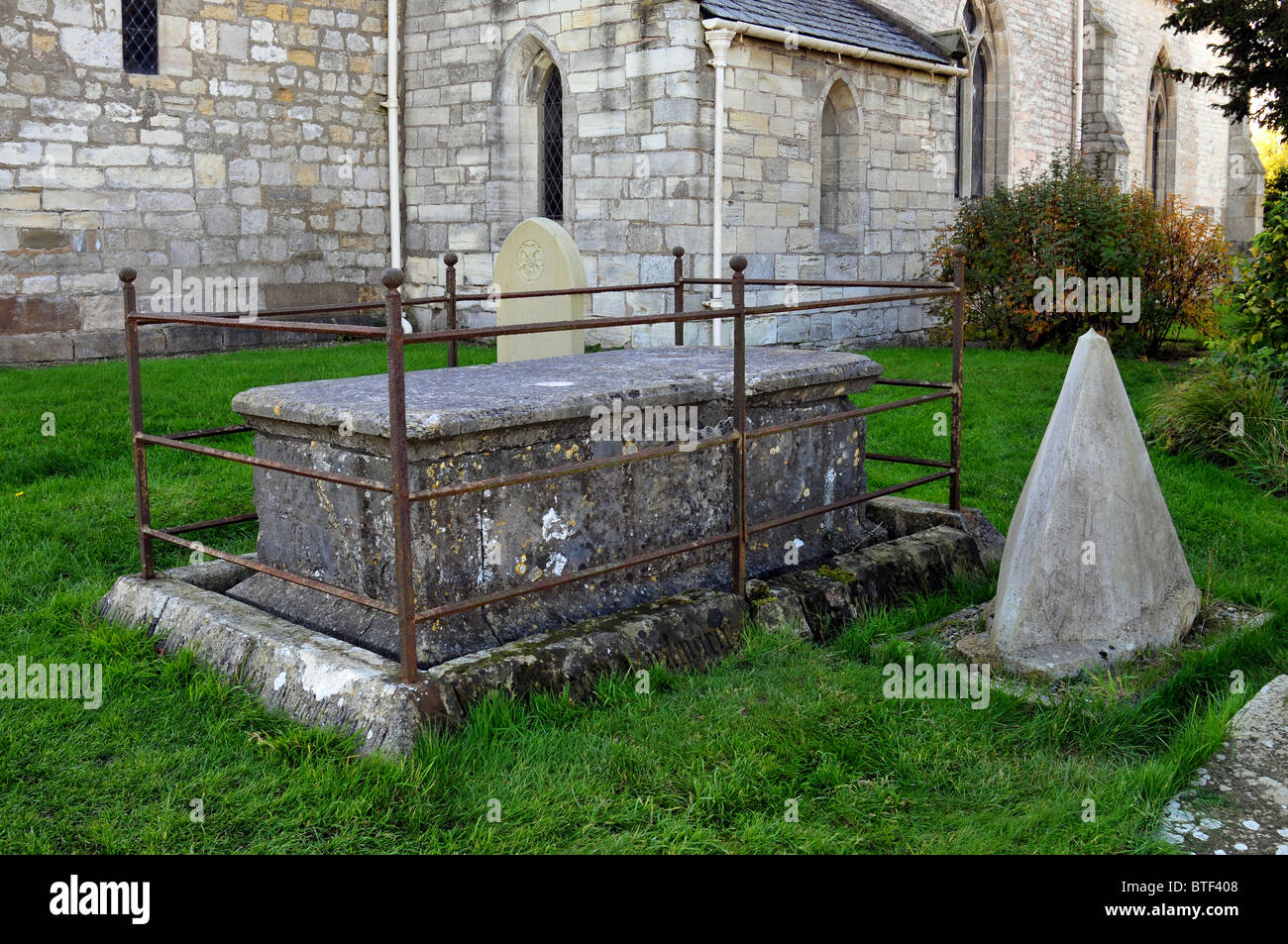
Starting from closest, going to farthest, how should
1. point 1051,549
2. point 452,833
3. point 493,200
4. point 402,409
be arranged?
point 452,833 → point 402,409 → point 1051,549 → point 493,200

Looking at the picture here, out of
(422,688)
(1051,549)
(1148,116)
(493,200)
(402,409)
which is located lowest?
(422,688)

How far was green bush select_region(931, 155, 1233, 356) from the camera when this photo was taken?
13.4m

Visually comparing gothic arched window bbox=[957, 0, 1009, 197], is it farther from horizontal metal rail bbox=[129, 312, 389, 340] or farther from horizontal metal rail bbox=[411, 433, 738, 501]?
horizontal metal rail bbox=[129, 312, 389, 340]

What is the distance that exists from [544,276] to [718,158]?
14.7ft

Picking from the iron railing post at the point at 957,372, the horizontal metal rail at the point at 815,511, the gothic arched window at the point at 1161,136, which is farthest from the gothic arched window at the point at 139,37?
the gothic arched window at the point at 1161,136

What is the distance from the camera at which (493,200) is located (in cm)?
1398

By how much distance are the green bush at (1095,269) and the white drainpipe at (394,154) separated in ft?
21.7

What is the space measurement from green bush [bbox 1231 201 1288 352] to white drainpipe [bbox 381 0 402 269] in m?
8.85

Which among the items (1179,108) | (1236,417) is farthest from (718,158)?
(1179,108)

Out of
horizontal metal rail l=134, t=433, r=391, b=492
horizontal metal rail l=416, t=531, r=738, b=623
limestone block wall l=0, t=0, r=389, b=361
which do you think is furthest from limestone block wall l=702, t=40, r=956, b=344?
horizontal metal rail l=134, t=433, r=391, b=492

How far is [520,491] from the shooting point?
4.46 m

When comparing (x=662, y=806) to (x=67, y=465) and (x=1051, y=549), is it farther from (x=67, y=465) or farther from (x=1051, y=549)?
(x=67, y=465)

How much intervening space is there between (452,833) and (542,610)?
4.35 ft

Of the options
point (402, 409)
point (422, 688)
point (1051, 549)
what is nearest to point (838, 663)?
point (1051, 549)
